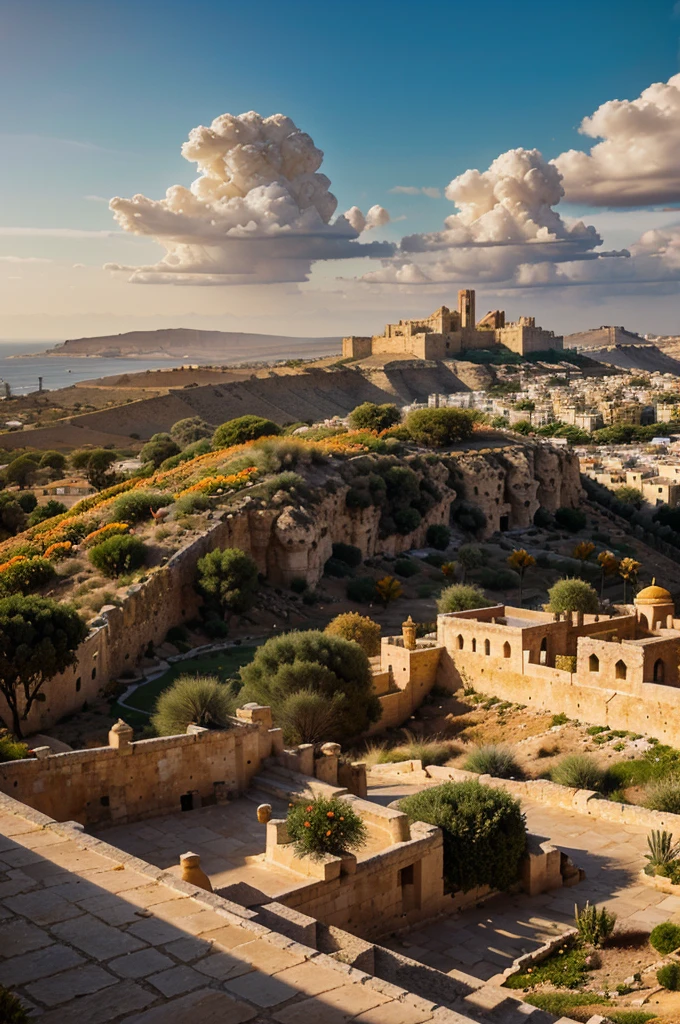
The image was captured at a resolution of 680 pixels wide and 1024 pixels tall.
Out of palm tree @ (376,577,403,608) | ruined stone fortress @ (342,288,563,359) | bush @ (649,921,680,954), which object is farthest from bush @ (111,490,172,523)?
ruined stone fortress @ (342,288,563,359)

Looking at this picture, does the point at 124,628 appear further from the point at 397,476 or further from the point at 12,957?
the point at 397,476

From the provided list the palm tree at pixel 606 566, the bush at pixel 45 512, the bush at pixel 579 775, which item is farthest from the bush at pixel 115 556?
the palm tree at pixel 606 566

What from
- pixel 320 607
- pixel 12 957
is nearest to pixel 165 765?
pixel 12 957

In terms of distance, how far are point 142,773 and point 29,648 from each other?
6.81m

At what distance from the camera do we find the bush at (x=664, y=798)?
14.7 metres

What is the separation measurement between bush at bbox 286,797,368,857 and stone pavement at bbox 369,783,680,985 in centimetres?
109

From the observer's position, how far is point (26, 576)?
26.5 metres

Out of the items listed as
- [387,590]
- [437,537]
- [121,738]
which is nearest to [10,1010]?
[121,738]

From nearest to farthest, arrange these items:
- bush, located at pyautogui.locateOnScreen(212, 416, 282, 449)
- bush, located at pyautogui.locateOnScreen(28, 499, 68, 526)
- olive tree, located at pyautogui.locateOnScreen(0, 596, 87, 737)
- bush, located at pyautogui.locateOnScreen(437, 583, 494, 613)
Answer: olive tree, located at pyautogui.locateOnScreen(0, 596, 87, 737)
bush, located at pyautogui.locateOnScreen(437, 583, 494, 613)
bush, located at pyautogui.locateOnScreen(28, 499, 68, 526)
bush, located at pyautogui.locateOnScreen(212, 416, 282, 449)

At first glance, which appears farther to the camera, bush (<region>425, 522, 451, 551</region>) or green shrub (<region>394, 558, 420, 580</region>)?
bush (<region>425, 522, 451, 551</region>)

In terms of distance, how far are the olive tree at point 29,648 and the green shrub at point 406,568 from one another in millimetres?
19571

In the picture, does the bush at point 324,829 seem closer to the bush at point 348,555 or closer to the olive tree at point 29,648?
the olive tree at point 29,648

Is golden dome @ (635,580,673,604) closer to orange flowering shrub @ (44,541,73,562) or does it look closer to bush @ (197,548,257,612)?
bush @ (197,548,257,612)

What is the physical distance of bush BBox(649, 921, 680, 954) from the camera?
1079cm
